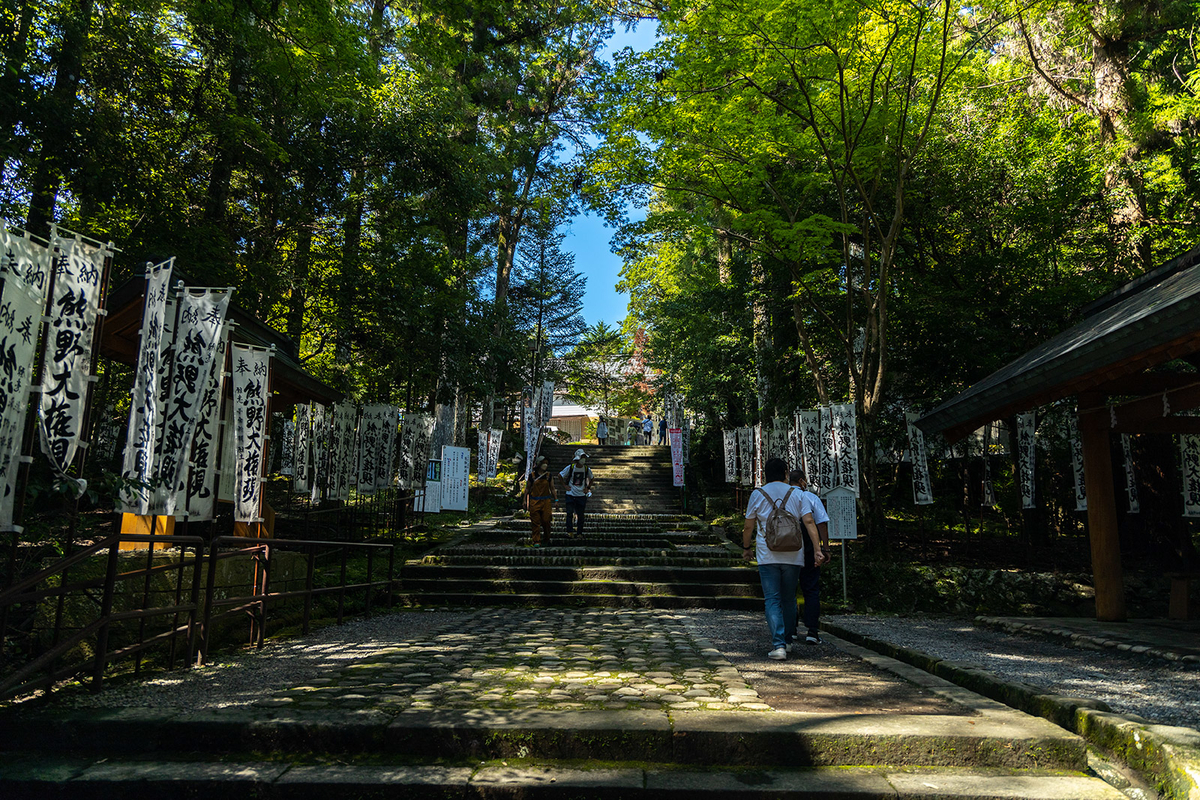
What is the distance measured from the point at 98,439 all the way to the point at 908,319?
16585 mm

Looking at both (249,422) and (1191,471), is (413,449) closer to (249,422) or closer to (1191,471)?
(249,422)

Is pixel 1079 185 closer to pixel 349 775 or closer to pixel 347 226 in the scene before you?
pixel 347 226

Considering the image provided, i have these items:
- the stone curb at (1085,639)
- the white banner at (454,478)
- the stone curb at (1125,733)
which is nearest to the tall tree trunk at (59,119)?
the white banner at (454,478)

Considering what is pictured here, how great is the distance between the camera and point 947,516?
1705 cm

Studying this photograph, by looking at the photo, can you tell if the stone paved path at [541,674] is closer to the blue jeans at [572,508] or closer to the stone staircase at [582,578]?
the stone staircase at [582,578]

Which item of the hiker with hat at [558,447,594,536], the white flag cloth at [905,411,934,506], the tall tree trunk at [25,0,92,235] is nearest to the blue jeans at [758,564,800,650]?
the white flag cloth at [905,411,934,506]

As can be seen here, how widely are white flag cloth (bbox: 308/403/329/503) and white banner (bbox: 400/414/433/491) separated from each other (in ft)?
7.31

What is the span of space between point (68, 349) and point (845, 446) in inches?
419

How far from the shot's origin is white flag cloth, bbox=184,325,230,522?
632cm

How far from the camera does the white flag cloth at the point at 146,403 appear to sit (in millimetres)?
5395

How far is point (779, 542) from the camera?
576 cm

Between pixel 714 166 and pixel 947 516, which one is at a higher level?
pixel 714 166

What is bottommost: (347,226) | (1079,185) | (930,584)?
(930,584)

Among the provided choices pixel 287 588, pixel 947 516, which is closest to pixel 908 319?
pixel 947 516
